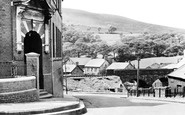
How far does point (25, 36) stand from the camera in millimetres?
19625

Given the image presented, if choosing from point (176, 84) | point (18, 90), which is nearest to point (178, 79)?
point (176, 84)

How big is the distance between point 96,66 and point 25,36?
8518cm

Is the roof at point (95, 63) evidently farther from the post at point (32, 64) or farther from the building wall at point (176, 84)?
the post at point (32, 64)

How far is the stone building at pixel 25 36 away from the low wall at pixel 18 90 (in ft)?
7.72

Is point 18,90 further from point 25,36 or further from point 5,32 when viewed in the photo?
point 25,36

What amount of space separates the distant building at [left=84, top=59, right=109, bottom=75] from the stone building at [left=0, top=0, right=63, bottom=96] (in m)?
81.5

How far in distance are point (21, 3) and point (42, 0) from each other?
1707mm

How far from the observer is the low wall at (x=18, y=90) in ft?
48.2

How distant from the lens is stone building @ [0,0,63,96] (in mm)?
18188

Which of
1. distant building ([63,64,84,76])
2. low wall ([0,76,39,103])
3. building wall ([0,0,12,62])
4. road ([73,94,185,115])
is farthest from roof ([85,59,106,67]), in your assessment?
low wall ([0,76,39,103])

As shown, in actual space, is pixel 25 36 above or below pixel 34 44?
above

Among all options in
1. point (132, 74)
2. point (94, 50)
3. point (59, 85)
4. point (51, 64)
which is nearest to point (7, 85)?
point (51, 64)

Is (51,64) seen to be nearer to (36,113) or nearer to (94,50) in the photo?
(36,113)

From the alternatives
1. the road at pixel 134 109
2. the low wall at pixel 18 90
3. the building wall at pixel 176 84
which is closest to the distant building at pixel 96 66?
the building wall at pixel 176 84
